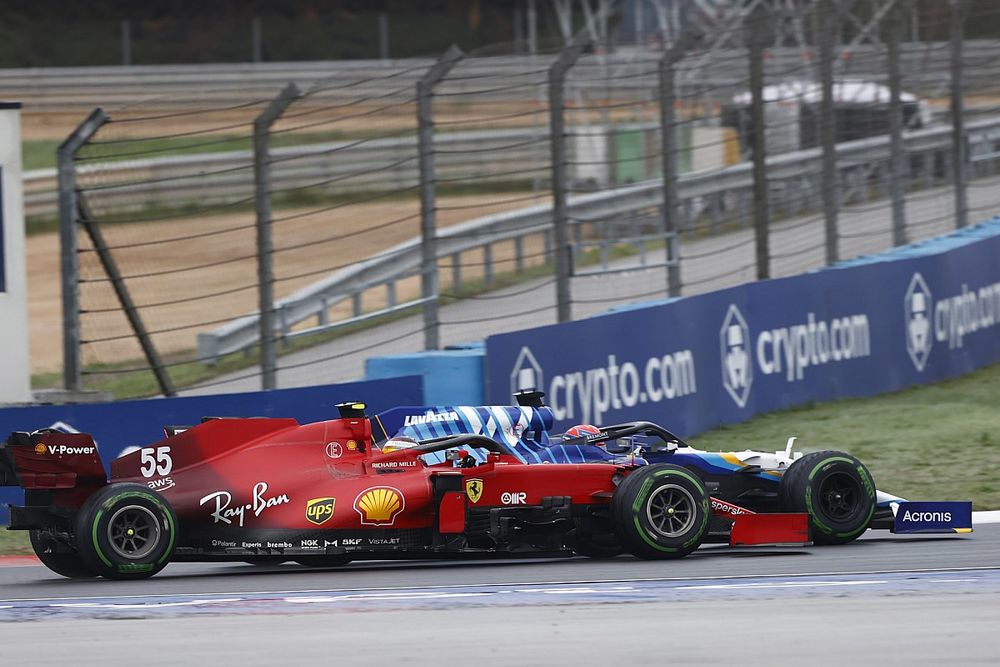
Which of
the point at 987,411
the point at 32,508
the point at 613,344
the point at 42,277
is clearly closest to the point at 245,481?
the point at 32,508

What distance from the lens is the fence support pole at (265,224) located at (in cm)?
1152

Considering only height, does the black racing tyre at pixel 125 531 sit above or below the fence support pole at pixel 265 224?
below

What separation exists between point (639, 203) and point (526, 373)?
351cm

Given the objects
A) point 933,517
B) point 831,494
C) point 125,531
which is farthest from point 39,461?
point 933,517

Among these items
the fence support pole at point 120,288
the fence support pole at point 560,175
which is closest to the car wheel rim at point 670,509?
the fence support pole at point 120,288

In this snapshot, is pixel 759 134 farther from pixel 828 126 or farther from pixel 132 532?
pixel 132 532

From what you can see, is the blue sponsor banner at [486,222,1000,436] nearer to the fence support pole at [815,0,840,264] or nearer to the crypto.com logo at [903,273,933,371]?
the crypto.com logo at [903,273,933,371]

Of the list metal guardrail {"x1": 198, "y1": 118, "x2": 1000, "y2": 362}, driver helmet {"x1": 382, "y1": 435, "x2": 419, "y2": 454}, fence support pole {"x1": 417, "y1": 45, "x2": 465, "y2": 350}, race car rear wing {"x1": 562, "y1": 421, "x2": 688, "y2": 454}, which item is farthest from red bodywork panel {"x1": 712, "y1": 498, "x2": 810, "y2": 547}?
fence support pole {"x1": 417, "y1": 45, "x2": 465, "y2": 350}

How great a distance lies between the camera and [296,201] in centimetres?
1600

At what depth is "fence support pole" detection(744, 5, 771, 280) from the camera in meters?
15.3

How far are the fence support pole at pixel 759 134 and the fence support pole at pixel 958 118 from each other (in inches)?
147

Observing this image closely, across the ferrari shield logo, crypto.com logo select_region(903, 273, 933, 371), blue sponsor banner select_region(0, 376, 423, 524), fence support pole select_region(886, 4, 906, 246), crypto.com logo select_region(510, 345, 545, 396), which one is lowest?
the ferrari shield logo

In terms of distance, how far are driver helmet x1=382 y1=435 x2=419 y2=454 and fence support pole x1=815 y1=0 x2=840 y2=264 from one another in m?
8.71

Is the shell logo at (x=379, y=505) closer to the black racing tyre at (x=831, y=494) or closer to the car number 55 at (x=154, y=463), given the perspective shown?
the car number 55 at (x=154, y=463)
